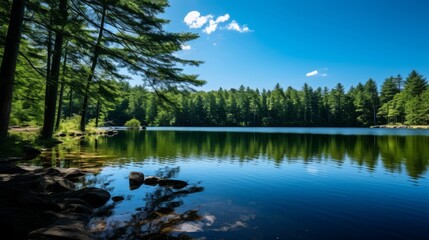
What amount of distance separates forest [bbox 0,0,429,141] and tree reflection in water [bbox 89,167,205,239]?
261 inches

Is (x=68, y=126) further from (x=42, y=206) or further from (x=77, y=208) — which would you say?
(x=42, y=206)

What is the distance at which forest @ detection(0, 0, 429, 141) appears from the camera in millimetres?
12938

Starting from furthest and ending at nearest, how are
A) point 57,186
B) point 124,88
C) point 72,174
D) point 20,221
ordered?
point 124,88
point 72,174
point 57,186
point 20,221

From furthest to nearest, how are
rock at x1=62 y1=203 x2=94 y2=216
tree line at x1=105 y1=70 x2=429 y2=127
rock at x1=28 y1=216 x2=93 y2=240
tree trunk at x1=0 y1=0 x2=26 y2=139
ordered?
tree line at x1=105 y1=70 x2=429 y2=127, tree trunk at x1=0 y1=0 x2=26 y2=139, rock at x1=62 y1=203 x2=94 y2=216, rock at x1=28 y1=216 x2=93 y2=240

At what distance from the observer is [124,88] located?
118812 millimetres

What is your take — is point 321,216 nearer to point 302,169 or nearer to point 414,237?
point 414,237

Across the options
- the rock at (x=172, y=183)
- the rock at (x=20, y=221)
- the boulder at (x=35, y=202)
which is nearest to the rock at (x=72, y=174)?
the rock at (x=172, y=183)

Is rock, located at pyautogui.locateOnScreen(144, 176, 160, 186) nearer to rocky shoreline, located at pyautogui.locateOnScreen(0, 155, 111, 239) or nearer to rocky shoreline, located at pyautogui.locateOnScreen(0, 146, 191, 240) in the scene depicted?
rocky shoreline, located at pyautogui.locateOnScreen(0, 146, 191, 240)

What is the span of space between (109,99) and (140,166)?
406 cm

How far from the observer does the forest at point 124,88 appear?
1294cm

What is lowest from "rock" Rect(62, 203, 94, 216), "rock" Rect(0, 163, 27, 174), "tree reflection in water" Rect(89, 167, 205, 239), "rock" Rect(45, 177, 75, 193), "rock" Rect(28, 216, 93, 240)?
"tree reflection in water" Rect(89, 167, 205, 239)

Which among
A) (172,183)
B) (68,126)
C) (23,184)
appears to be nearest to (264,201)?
(172,183)

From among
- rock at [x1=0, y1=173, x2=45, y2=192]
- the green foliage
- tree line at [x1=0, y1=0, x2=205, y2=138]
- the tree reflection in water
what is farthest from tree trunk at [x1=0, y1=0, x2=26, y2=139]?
the green foliage

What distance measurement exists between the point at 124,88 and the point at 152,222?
118 meters
